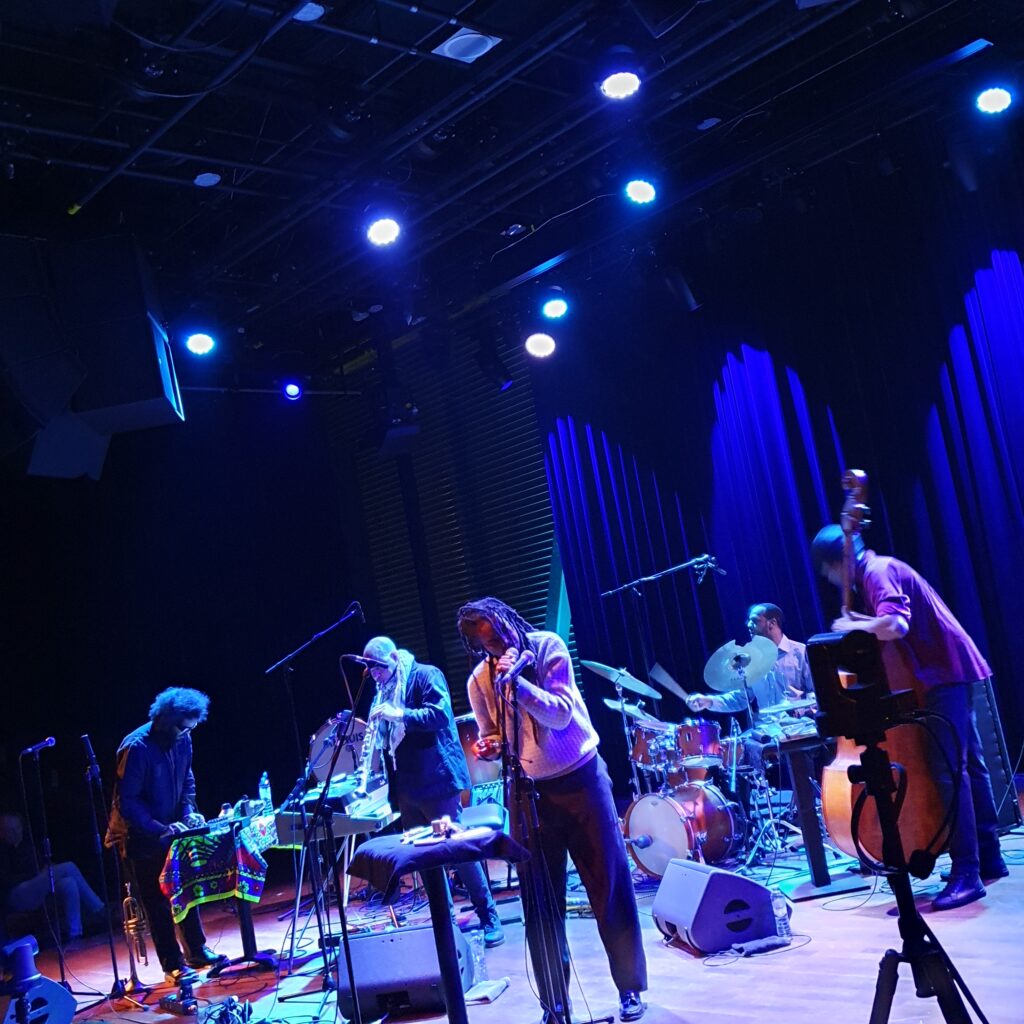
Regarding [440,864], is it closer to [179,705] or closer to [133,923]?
[179,705]

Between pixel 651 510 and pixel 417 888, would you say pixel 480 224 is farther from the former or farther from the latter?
pixel 417 888

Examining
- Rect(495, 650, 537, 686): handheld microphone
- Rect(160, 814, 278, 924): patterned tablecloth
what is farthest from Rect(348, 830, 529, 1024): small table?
Rect(160, 814, 278, 924): patterned tablecloth

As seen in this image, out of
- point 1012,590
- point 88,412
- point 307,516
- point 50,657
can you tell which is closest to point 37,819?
point 50,657

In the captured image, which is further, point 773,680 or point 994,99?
point 773,680

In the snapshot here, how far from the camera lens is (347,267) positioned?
8969 millimetres

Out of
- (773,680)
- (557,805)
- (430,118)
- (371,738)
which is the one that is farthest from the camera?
(773,680)

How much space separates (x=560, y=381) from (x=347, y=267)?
2.21 meters

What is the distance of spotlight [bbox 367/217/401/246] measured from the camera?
7.74 m

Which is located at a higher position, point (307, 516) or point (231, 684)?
point (307, 516)

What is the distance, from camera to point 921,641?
5094 millimetres

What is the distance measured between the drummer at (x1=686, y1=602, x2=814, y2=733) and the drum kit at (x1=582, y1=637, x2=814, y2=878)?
97 millimetres

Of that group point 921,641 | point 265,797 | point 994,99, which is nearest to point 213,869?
point 265,797

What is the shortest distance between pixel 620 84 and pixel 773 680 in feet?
13.0

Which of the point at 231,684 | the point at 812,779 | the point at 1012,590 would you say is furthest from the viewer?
the point at 231,684
